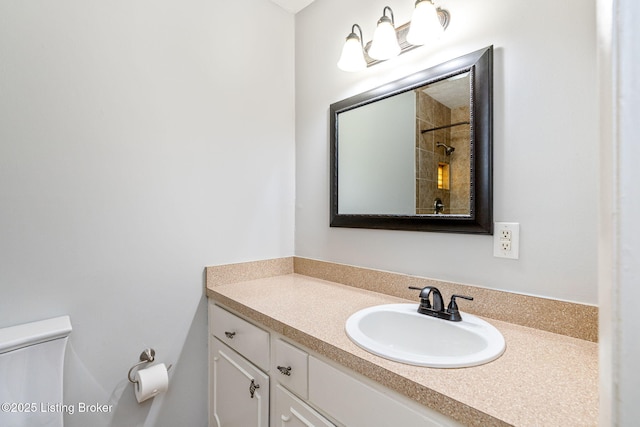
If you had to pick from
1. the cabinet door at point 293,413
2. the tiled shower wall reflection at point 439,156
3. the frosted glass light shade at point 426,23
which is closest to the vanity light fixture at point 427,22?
the frosted glass light shade at point 426,23

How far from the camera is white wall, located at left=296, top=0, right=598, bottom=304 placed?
88cm

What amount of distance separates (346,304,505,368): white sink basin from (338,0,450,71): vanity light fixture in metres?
1.07

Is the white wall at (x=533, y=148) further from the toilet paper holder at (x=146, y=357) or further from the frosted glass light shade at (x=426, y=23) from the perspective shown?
the toilet paper holder at (x=146, y=357)

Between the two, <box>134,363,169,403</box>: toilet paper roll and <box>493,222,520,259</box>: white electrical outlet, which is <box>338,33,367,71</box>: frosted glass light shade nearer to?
<box>493,222,520,259</box>: white electrical outlet

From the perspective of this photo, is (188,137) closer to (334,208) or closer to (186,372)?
(334,208)

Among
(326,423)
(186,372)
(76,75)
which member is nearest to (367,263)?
(326,423)

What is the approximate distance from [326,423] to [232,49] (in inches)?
67.8

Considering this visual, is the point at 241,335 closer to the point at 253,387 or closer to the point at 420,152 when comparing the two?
the point at 253,387

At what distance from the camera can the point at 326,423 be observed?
2.82ft

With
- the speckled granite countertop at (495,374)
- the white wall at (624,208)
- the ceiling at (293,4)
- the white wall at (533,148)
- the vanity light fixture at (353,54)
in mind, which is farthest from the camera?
the ceiling at (293,4)

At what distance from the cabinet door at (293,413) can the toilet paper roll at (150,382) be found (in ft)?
1.75

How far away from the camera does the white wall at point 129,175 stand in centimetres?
104

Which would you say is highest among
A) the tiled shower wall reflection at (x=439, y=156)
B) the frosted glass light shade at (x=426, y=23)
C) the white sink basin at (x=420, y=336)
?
the frosted glass light shade at (x=426, y=23)

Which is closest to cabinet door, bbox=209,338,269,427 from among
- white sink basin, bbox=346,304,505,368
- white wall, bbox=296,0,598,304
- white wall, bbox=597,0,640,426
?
white sink basin, bbox=346,304,505,368
